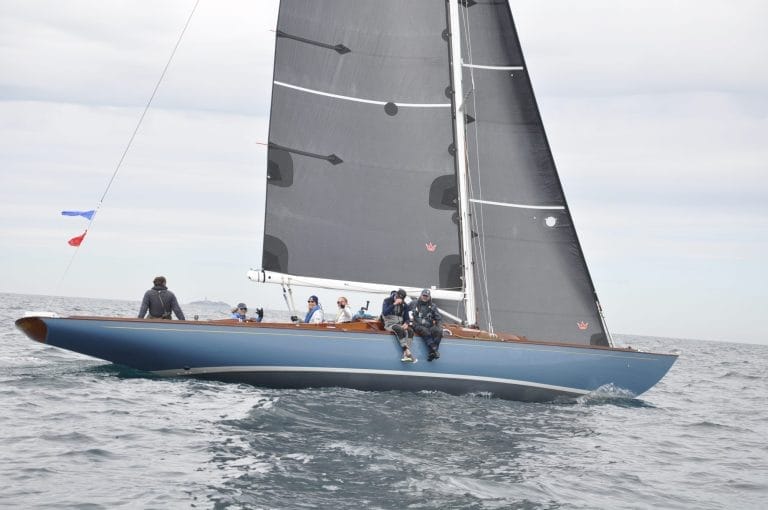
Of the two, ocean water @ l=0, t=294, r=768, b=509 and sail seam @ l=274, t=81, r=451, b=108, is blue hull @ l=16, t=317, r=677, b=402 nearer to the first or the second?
ocean water @ l=0, t=294, r=768, b=509

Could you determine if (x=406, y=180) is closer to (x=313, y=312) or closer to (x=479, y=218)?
(x=479, y=218)

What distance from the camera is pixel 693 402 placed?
72.9 ft

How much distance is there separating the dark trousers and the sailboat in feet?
4.40

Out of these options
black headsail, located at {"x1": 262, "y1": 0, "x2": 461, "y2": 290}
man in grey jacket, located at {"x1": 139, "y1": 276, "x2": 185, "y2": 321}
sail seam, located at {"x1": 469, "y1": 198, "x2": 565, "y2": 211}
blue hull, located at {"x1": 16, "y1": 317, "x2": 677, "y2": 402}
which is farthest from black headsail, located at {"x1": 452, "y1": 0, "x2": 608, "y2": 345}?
man in grey jacket, located at {"x1": 139, "y1": 276, "x2": 185, "y2": 321}

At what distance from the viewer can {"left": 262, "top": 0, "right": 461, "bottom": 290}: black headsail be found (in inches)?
669

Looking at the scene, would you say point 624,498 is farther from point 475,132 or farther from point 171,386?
point 475,132

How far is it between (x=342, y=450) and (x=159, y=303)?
19.3 ft

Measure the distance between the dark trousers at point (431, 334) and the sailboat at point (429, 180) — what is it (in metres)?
1.34

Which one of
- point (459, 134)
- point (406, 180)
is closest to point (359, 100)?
A: point (406, 180)

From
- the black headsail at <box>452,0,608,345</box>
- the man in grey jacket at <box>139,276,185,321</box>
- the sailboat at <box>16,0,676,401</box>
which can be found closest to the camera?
the man in grey jacket at <box>139,276,185,321</box>

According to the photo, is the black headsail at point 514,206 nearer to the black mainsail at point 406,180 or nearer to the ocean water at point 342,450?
the black mainsail at point 406,180

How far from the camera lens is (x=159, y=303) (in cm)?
1533

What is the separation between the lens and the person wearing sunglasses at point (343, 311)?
1648 centimetres

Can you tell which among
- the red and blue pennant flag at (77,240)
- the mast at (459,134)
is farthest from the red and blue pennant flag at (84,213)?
the mast at (459,134)
